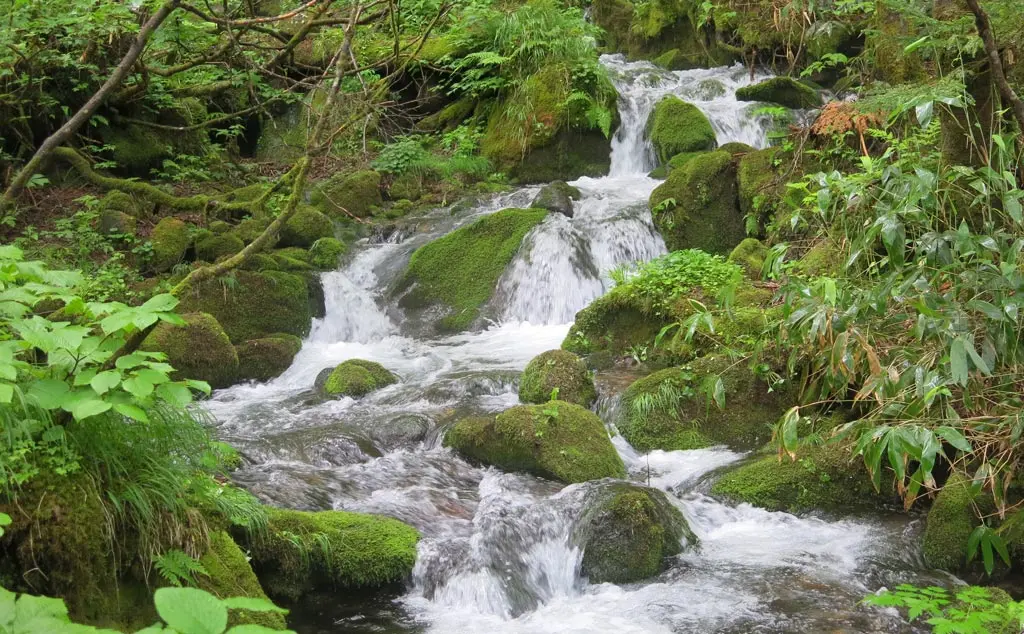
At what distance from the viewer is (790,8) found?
431 centimetres

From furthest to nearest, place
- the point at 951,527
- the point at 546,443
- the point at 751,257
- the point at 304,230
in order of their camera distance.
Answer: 1. the point at 304,230
2. the point at 751,257
3. the point at 546,443
4. the point at 951,527

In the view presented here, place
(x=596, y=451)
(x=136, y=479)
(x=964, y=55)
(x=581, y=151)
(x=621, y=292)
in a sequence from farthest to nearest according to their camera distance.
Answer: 1. (x=581, y=151)
2. (x=621, y=292)
3. (x=596, y=451)
4. (x=964, y=55)
5. (x=136, y=479)

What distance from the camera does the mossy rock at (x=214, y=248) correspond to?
1033 centimetres

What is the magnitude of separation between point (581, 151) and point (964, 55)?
9507 mm

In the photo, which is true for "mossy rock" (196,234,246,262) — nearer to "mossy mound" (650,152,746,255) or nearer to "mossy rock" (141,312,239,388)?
"mossy rock" (141,312,239,388)

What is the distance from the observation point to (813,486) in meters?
5.66

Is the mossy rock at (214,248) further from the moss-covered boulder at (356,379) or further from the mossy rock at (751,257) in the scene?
the mossy rock at (751,257)

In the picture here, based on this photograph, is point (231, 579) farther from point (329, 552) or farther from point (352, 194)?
point (352, 194)

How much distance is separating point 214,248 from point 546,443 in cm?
621

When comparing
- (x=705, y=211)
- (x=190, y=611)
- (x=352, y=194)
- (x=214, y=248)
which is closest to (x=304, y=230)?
(x=352, y=194)

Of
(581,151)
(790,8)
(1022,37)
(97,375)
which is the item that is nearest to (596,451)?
(790,8)

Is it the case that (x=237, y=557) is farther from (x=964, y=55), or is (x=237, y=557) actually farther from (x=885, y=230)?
(x=964, y=55)

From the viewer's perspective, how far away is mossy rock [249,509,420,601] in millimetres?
4289

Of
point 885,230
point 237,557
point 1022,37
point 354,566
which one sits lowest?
point 354,566
